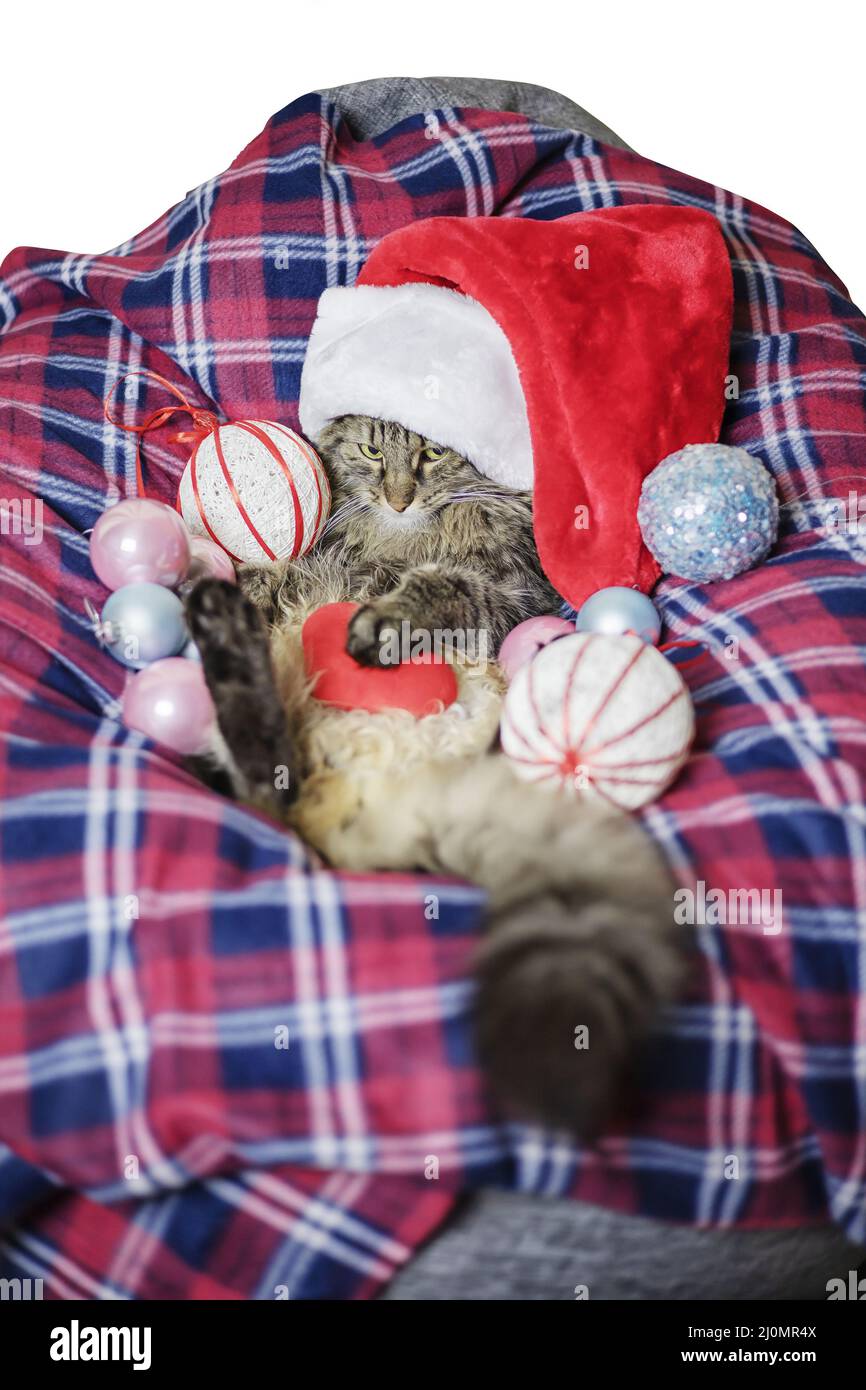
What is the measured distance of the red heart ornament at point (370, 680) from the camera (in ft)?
4.80

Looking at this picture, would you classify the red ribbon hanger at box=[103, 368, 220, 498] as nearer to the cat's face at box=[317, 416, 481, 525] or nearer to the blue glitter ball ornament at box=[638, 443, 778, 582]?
the cat's face at box=[317, 416, 481, 525]

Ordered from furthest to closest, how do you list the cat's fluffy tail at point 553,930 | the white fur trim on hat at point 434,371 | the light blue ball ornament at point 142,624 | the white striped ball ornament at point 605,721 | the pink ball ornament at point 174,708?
the white fur trim on hat at point 434,371
the light blue ball ornament at point 142,624
the pink ball ornament at point 174,708
the white striped ball ornament at point 605,721
the cat's fluffy tail at point 553,930

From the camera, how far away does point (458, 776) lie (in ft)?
4.30

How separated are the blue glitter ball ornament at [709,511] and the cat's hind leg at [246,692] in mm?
573

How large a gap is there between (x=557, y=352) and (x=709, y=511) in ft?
0.96

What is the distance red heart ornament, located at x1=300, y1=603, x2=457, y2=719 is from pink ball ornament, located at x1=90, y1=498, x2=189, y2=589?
0.21m

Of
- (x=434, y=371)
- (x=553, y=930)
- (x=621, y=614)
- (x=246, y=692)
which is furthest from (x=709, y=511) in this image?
(x=553, y=930)

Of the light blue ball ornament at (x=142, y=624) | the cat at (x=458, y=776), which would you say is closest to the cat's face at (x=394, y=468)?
the cat at (x=458, y=776)

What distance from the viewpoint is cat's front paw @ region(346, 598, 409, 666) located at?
1463 millimetres

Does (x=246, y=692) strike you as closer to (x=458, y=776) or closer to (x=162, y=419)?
(x=458, y=776)

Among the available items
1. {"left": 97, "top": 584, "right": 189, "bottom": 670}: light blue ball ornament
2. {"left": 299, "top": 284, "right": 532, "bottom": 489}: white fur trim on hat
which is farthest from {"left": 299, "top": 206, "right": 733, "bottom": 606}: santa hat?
{"left": 97, "top": 584, "right": 189, "bottom": 670}: light blue ball ornament

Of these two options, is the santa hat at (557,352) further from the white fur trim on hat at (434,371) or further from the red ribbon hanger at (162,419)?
the red ribbon hanger at (162,419)

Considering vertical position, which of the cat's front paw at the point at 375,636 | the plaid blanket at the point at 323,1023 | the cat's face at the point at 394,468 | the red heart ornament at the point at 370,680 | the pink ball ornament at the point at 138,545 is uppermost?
the cat's face at the point at 394,468
